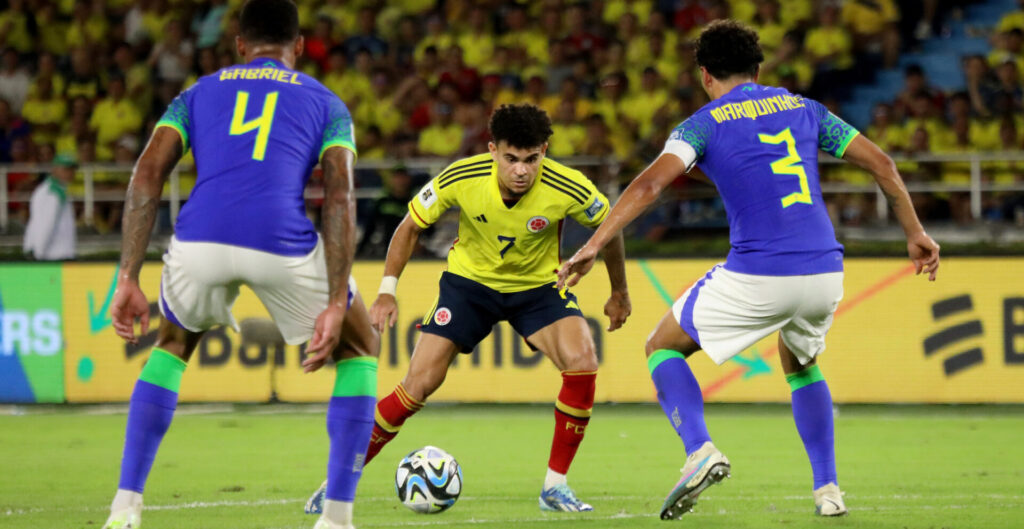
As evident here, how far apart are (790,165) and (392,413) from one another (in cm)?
231

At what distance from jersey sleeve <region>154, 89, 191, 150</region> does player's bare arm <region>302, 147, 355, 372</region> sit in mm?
568

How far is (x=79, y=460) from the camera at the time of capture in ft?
28.9

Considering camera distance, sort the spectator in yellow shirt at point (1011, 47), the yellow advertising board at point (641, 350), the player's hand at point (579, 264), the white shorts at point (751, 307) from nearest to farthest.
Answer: the player's hand at point (579, 264) → the white shorts at point (751, 307) → the yellow advertising board at point (641, 350) → the spectator in yellow shirt at point (1011, 47)

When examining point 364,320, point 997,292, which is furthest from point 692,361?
point 364,320

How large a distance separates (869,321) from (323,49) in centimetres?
781

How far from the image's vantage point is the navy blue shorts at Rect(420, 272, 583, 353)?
7.00 metres

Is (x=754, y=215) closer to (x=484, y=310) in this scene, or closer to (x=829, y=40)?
(x=484, y=310)

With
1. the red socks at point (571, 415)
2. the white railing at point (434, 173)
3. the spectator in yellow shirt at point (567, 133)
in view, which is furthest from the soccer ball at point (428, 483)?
the spectator in yellow shirt at point (567, 133)

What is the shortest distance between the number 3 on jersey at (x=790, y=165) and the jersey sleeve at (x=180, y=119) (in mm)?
2404

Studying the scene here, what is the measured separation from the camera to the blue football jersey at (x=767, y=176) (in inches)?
232

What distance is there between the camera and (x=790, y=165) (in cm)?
593

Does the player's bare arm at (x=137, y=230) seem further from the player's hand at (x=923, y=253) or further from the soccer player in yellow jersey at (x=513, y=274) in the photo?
the player's hand at (x=923, y=253)

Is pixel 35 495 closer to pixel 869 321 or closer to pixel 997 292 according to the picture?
pixel 869 321

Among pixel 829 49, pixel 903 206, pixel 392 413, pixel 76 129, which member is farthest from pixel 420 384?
pixel 76 129
